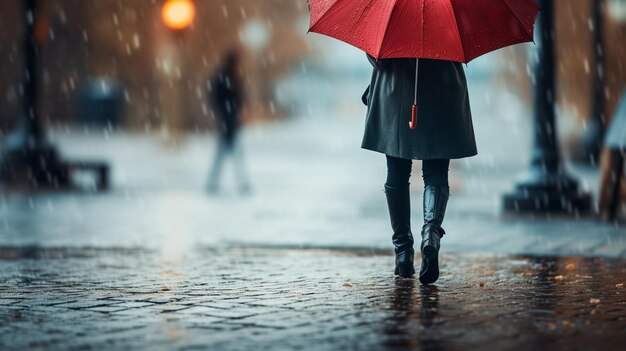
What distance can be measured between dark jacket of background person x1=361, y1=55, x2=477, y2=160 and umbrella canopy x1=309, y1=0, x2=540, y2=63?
25 cm

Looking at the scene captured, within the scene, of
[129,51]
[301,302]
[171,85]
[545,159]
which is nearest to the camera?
[301,302]

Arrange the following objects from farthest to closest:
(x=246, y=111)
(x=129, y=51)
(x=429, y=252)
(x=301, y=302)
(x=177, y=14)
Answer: (x=246, y=111), (x=129, y=51), (x=177, y=14), (x=429, y=252), (x=301, y=302)

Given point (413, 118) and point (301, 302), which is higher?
point (413, 118)

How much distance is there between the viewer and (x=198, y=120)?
37844 mm

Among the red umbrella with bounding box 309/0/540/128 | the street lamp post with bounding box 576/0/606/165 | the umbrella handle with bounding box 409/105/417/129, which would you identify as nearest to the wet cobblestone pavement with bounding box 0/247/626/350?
the umbrella handle with bounding box 409/105/417/129

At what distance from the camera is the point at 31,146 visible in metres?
15.8

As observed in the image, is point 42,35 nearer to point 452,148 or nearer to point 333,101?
point 452,148

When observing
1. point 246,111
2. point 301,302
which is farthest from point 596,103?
point 246,111

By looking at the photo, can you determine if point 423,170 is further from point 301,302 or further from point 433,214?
point 301,302

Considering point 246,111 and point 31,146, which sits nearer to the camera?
point 31,146

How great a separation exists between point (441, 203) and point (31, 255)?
124 inches

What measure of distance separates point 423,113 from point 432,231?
0.67 meters

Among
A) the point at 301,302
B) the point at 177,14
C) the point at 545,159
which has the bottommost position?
the point at 301,302

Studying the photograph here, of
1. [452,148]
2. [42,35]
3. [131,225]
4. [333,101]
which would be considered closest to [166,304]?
[452,148]
